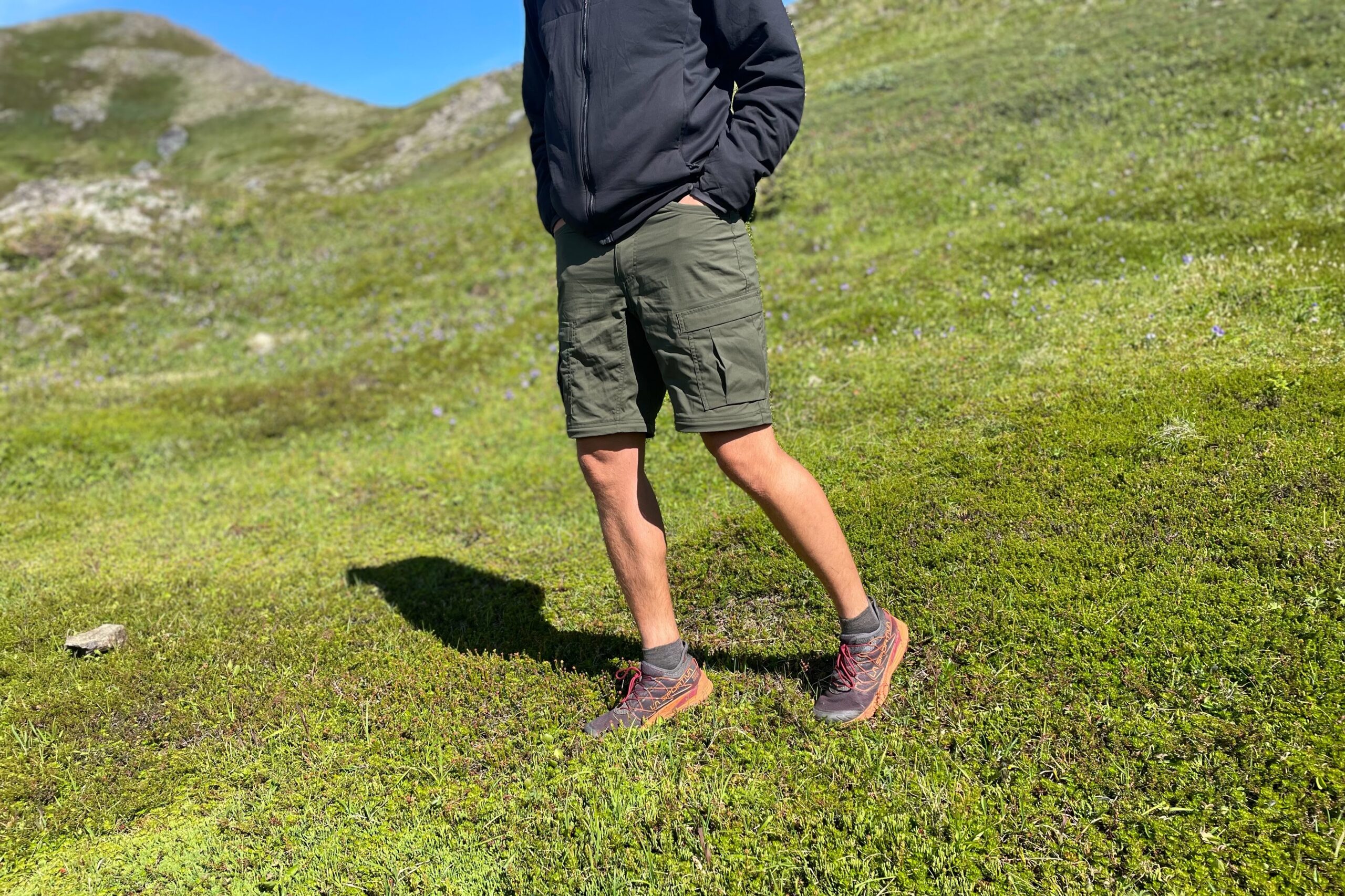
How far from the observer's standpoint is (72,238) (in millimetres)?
18344

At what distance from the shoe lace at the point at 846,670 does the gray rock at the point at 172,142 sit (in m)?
82.2

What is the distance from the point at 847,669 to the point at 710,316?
1723mm

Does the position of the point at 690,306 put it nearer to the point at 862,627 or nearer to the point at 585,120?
Answer: the point at 585,120

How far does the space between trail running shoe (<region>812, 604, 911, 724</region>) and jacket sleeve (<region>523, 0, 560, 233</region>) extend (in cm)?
241

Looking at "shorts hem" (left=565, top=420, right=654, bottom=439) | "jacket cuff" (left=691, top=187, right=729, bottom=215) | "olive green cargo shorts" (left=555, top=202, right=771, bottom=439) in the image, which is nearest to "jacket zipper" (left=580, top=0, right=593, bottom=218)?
"olive green cargo shorts" (left=555, top=202, right=771, bottom=439)

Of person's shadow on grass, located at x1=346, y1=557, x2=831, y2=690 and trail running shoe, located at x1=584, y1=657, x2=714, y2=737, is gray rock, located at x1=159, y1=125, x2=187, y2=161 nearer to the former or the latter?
person's shadow on grass, located at x1=346, y1=557, x2=831, y2=690

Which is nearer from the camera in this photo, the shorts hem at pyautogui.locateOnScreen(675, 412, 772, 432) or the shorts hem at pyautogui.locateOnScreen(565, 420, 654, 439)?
the shorts hem at pyautogui.locateOnScreen(675, 412, 772, 432)

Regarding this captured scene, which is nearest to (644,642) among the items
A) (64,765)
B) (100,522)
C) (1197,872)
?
(1197,872)

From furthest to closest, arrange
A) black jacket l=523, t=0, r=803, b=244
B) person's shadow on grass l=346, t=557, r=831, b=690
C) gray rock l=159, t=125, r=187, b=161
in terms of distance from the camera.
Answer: gray rock l=159, t=125, r=187, b=161 < person's shadow on grass l=346, t=557, r=831, b=690 < black jacket l=523, t=0, r=803, b=244

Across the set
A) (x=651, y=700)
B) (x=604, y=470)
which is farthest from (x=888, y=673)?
(x=604, y=470)

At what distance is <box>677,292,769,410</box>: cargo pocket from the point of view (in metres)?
3.46

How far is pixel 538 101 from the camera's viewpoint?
4094mm

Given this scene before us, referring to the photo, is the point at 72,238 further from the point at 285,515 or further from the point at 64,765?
the point at 64,765

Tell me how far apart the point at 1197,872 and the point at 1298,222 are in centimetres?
796
